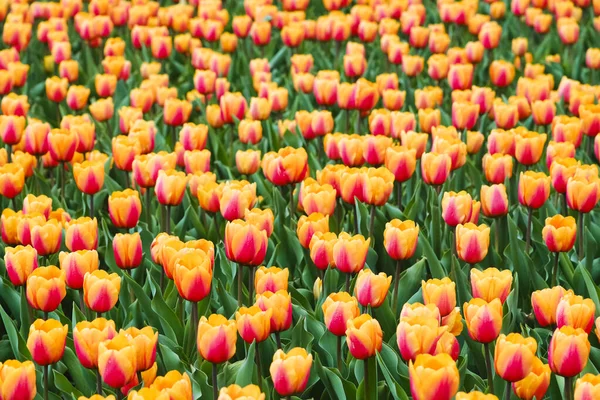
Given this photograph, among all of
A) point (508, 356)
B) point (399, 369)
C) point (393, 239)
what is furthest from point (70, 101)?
point (508, 356)

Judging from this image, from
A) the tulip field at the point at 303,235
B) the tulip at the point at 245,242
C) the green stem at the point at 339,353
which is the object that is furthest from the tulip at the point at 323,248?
the green stem at the point at 339,353

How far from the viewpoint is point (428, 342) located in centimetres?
229

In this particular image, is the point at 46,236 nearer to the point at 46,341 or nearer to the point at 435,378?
the point at 46,341

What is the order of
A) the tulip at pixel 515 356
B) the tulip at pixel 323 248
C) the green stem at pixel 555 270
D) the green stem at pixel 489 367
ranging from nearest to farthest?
the tulip at pixel 515 356 < the green stem at pixel 489 367 < the tulip at pixel 323 248 < the green stem at pixel 555 270

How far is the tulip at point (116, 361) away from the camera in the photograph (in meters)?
2.24

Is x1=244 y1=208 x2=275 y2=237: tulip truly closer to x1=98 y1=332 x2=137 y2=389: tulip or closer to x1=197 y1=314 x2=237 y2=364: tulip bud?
x1=197 y1=314 x2=237 y2=364: tulip bud

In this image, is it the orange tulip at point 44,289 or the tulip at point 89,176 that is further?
the tulip at point 89,176

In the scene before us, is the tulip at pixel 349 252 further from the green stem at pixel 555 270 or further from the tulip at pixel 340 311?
the green stem at pixel 555 270

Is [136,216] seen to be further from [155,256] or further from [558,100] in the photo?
[558,100]

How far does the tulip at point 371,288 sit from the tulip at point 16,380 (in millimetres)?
957

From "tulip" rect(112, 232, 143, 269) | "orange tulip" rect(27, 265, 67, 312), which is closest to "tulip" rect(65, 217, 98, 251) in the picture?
"tulip" rect(112, 232, 143, 269)

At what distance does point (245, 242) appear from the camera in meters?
2.79

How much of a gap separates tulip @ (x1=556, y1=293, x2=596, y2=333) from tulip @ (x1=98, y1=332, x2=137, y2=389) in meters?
1.14

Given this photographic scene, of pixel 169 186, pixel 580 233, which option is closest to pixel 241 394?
pixel 169 186
